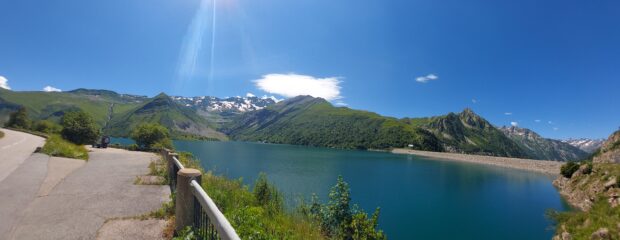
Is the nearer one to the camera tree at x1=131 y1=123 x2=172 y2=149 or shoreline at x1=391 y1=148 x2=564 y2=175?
tree at x1=131 y1=123 x2=172 y2=149

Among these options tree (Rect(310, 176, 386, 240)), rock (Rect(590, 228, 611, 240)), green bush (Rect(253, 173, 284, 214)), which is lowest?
rock (Rect(590, 228, 611, 240))

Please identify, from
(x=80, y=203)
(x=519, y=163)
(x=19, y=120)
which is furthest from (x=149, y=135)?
(x=519, y=163)

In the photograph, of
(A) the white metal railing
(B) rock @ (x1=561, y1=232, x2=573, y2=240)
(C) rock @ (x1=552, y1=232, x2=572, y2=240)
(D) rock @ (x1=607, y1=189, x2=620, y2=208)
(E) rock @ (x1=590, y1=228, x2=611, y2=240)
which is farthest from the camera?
(D) rock @ (x1=607, y1=189, x2=620, y2=208)

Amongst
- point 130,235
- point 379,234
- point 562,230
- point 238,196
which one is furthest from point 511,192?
point 130,235

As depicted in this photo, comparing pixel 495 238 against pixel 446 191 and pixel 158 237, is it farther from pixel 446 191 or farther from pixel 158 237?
pixel 158 237

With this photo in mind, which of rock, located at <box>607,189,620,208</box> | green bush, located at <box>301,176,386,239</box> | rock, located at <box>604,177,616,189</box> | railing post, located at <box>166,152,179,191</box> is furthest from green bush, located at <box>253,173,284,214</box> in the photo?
rock, located at <box>604,177,616,189</box>

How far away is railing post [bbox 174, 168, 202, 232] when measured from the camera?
645 cm

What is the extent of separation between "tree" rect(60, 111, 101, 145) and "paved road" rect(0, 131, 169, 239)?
22814 mm

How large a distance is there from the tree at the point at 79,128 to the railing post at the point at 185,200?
35.6 meters

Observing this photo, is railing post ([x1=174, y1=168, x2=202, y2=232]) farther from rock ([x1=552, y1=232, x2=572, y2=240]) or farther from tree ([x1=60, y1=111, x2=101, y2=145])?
tree ([x1=60, y1=111, x2=101, y2=145])

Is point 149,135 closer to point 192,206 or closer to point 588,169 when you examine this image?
point 192,206

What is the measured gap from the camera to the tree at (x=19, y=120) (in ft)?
174

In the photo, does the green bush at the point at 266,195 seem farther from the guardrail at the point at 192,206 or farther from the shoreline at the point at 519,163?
the shoreline at the point at 519,163

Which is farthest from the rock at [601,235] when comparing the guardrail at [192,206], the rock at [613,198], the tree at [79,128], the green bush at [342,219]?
the tree at [79,128]
